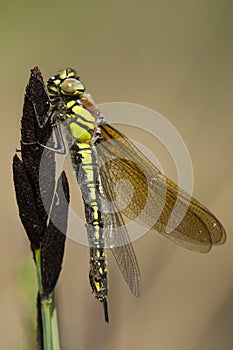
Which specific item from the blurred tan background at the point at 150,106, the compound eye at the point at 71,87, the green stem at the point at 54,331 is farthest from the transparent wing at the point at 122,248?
the green stem at the point at 54,331

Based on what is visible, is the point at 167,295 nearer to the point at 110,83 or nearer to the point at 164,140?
the point at 164,140

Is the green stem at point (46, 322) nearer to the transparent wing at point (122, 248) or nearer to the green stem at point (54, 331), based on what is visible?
the green stem at point (54, 331)

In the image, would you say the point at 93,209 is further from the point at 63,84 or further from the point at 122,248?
the point at 63,84

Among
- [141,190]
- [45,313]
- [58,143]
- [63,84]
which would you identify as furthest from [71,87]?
[45,313]

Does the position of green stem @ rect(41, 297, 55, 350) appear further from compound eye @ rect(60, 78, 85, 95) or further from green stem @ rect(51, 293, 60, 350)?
compound eye @ rect(60, 78, 85, 95)

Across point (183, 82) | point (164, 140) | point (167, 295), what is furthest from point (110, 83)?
point (167, 295)

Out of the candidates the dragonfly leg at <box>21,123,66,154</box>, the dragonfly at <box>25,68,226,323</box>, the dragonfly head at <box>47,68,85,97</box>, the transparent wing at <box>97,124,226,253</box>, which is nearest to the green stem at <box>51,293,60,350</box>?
the dragonfly leg at <box>21,123,66,154</box>
